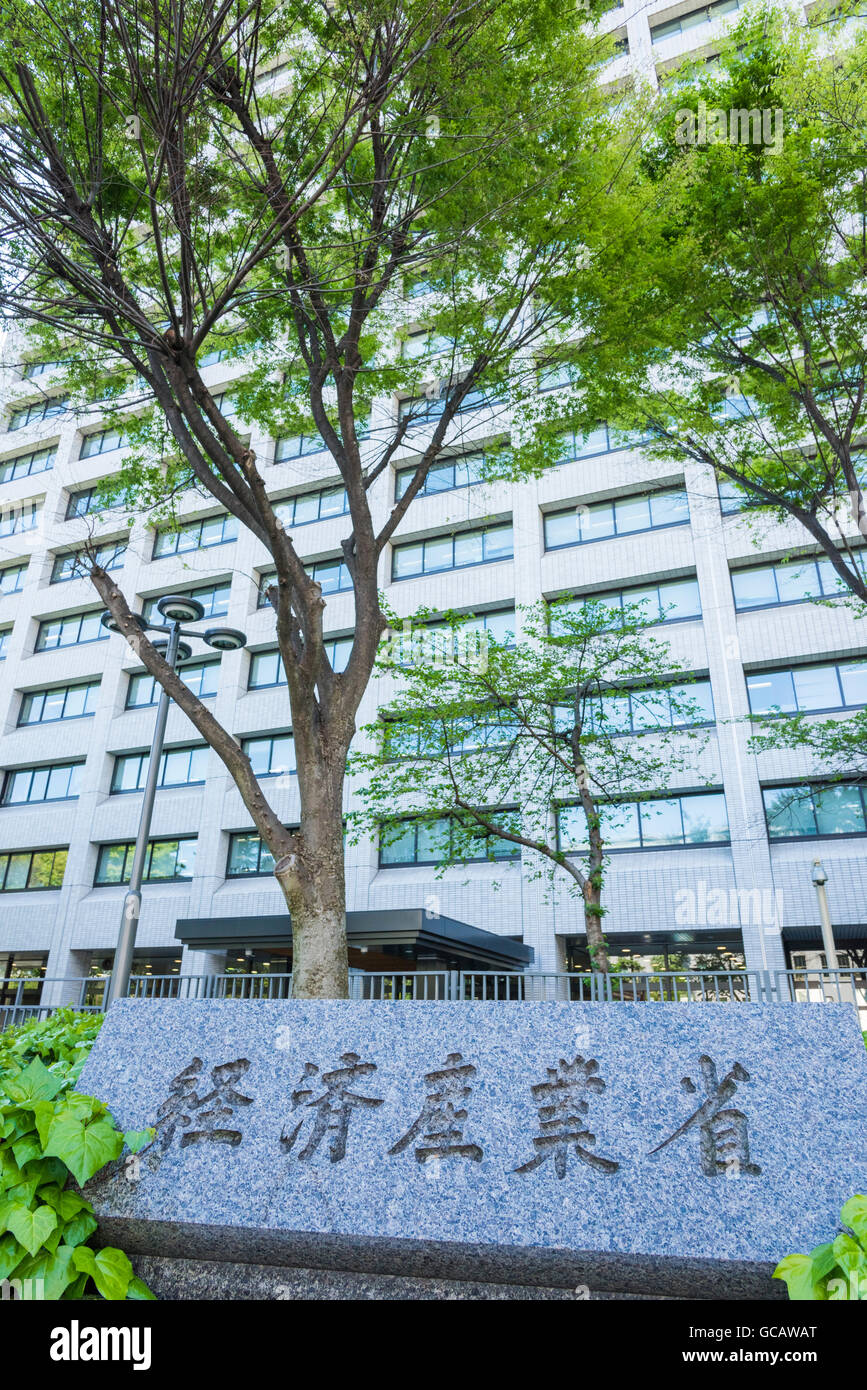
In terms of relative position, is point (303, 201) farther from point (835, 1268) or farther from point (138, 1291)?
point (835, 1268)

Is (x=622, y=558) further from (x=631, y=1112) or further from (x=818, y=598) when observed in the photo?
(x=631, y=1112)

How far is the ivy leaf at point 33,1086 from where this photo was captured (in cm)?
400

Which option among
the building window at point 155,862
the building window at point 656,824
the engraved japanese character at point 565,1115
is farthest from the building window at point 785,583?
the engraved japanese character at point 565,1115

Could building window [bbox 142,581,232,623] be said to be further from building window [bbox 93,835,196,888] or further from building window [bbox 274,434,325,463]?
building window [bbox 93,835,196,888]

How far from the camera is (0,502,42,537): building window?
1238 inches

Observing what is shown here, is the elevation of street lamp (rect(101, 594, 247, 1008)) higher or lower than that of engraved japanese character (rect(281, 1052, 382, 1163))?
higher

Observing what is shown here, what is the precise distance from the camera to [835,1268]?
3045 millimetres

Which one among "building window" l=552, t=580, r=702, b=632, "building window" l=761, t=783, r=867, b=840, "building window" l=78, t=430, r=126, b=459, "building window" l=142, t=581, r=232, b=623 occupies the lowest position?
"building window" l=761, t=783, r=867, b=840

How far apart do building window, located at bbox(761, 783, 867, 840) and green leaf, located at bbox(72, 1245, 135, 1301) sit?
16731mm

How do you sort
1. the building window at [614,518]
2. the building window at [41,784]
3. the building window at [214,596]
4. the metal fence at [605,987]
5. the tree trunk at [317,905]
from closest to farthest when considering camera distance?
1. the tree trunk at [317,905]
2. the metal fence at [605,987]
3. the building window at [614,518]
4. the building window at [214,596]
5. the building window at [41,784]

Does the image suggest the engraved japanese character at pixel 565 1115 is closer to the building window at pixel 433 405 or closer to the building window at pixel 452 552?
the building window at pixel 433 405

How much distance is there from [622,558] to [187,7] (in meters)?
16.4

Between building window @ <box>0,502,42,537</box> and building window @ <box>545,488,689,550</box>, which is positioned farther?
building window @ <box>0,502,42,537</box>

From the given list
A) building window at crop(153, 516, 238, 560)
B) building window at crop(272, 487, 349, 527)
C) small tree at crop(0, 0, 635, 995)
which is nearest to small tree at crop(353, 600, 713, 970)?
small tree at crop(0, 0, 635, 995)
